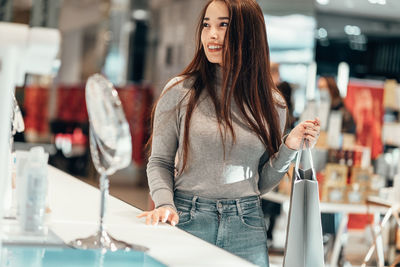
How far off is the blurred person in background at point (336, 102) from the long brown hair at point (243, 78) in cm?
359

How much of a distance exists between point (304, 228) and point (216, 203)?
0.28m

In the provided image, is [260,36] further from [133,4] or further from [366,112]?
[133,4]

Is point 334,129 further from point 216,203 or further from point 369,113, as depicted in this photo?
point 216,203

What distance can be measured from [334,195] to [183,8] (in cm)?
384

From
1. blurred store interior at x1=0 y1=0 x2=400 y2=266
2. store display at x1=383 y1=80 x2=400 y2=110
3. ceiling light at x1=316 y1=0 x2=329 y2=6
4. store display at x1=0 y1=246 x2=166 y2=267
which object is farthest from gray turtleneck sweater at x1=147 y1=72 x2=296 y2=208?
ceiling light at x1=316 y1=0 x2=329 y2=6

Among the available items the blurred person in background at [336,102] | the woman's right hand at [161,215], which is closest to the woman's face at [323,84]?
the blurred person in background at [336,102]

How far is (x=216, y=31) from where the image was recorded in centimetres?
220

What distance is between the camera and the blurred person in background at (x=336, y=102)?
5816 millimetres

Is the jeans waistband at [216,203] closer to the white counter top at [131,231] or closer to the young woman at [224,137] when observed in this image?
the young woman at [224,137]

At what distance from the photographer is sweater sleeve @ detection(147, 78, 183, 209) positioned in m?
2.21

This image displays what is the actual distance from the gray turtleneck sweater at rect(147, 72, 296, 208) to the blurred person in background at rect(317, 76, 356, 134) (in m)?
3.66

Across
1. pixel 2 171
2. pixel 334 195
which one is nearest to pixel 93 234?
pixel 2 171

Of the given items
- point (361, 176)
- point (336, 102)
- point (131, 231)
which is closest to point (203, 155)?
point (131, 231)

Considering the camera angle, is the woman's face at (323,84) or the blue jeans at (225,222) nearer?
the blue jeans at (225,222)
